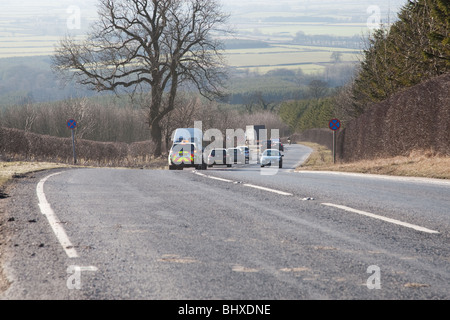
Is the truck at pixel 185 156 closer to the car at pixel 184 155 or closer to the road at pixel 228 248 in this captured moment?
the car at pixel 184 155

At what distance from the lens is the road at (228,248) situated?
393 cm

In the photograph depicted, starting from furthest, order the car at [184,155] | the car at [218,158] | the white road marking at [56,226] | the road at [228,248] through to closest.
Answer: the car at [218,158]
the car at [184,155]
the white road marking at [56,226]
the road at [228,248]

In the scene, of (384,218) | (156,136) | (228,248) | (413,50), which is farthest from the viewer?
(156,136)

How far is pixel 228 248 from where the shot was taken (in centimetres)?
521

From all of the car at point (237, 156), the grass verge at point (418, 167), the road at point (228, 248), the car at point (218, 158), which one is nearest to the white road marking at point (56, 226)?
the road at point (228, 248)

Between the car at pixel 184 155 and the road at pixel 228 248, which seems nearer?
the road at pixel 228 248

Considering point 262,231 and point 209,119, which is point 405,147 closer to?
point 262,231

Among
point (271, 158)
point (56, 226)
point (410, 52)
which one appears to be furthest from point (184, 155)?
point (56, 226)

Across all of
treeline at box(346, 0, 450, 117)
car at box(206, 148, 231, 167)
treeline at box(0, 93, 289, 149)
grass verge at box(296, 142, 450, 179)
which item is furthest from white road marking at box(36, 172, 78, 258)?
treeline at box(0, 93, 289, 149)

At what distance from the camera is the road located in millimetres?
3930

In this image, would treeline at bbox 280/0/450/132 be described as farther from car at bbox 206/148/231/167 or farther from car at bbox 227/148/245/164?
car at bbox 227/148/245/164

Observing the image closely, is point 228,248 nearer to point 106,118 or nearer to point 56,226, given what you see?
point 56,226

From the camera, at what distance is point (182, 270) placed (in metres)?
4.42

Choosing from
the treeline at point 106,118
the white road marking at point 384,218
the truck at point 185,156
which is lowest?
the truck at point 185,156
